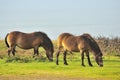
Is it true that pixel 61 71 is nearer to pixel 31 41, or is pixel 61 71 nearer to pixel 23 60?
pixel 23 60

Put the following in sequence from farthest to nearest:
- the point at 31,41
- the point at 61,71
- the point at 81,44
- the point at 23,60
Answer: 1. the point at 31,41
2. the point at 23,60
3. the point at 81,44
4. the point at 61,71

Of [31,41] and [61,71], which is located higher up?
[31,41]

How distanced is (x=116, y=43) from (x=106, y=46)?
1.00m

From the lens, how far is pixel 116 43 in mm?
36344

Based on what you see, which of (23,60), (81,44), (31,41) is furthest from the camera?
(31,41)

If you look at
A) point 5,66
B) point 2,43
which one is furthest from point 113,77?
point 2,43

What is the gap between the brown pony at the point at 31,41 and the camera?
27.8 metres

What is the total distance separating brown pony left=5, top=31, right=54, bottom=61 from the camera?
27.8m

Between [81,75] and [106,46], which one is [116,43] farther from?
[81,75]

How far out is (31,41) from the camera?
2864 cm

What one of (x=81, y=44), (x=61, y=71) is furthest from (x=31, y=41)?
(x=61, y=71)

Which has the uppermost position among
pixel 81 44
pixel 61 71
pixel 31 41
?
pixel 31 41

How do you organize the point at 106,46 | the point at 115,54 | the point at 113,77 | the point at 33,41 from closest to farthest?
the point at 113,77 < the point at 33,41 < the point at 115,54 < the point at 106,46

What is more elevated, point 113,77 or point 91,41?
point 91,41
